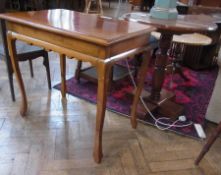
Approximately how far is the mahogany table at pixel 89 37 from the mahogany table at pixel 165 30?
17 centimetres

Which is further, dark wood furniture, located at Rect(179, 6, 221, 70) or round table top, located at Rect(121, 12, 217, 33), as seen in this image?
dark wood furniture, located at Rect(179, 6, 221, 70)

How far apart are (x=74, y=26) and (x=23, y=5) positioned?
478cm

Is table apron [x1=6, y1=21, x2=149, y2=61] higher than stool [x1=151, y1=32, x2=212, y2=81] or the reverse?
higher

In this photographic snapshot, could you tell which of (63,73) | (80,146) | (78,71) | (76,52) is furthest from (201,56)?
(76,52)

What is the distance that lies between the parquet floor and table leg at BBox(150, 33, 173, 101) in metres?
0.32

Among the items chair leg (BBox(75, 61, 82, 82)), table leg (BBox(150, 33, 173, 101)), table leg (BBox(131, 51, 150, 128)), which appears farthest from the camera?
chair leg (BBox(75, 61, 82, 82))

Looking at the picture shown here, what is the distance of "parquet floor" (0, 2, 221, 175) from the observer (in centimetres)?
138

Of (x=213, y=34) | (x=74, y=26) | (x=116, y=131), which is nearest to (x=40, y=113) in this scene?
(x=116, y=131)

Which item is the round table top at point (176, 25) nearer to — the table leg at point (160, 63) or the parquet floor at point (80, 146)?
the table leg at point (160, 63)

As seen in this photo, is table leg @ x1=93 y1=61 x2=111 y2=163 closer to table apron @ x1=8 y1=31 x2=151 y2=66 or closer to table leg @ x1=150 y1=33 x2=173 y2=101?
table apron @ x1=8 y1=31 x2=151 y2=66

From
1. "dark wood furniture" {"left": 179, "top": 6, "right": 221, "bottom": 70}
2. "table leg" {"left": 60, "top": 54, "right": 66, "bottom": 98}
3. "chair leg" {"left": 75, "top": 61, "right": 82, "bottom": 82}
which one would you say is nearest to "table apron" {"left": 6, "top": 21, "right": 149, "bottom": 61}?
"table leg" {"left": 60, "top": 54, "right": 66, "bottom": 98}

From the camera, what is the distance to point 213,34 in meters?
2.54

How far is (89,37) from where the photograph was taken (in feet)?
3.56

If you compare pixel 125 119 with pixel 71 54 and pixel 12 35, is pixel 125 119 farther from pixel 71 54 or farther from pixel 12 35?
pixel 12 35
